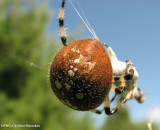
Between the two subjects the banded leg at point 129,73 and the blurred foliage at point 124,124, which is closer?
the banded leg at point 129,73

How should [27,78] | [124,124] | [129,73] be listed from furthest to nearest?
[124,124] → [27,78] → [129,73]

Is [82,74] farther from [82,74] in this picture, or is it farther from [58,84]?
[58,84]

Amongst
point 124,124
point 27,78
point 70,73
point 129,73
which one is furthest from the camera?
point 124,124

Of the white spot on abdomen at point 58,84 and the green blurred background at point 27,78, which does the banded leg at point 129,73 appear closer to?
the white spot on abdomen at point 58,84

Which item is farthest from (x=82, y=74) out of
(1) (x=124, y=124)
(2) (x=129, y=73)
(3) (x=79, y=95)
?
(1) (x=124, y=124)

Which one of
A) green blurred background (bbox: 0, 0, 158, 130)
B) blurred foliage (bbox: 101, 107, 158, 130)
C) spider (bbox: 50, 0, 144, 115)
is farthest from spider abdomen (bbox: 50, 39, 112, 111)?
blurred foliage (bbox: 101, 107, 158, 130)

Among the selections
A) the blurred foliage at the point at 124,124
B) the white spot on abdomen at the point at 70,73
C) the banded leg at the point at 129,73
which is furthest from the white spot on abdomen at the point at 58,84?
the blurred foliage at the point at 124,124

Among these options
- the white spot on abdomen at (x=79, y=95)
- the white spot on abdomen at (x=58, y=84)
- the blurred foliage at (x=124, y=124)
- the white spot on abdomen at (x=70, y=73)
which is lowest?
the blurred foliage at (x=124, y=124)
